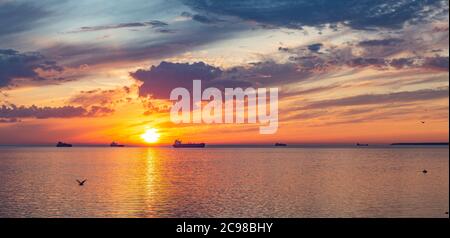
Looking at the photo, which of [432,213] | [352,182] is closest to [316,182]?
[352,182]

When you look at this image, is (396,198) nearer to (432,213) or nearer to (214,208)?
(432,213)

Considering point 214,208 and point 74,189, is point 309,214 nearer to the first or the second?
point 214,208

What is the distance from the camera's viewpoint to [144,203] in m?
69.2

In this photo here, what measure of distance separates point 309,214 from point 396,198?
2349cm

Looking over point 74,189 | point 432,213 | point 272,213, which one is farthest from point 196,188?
point 432,213

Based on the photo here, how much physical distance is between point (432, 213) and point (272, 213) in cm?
1971
